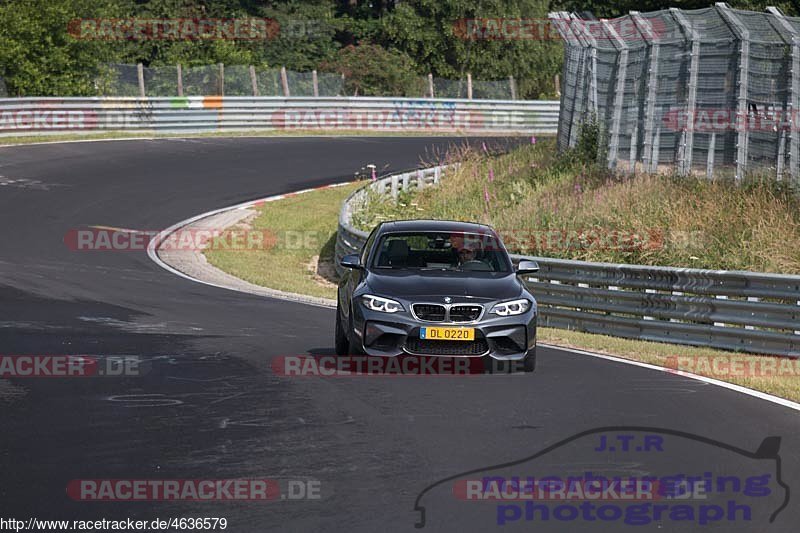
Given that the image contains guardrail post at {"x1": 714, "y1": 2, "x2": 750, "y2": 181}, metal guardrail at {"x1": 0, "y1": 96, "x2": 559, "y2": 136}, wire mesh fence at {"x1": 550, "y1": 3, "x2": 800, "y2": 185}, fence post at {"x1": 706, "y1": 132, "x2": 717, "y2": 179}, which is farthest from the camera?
metal guardrail at {"x1": 0, "y1": 96, "x2": 559, "y2": 136}

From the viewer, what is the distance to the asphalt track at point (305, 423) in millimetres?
7305

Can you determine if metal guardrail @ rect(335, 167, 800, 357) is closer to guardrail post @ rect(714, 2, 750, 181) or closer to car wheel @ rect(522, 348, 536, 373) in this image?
car wheel @ rect(522, 348, 536, 373)

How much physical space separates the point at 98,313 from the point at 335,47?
51770 millimetres

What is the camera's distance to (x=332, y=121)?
161 feet

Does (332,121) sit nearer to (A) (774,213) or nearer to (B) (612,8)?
(B) (612,8)

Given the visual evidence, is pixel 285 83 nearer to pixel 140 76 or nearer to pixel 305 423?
pixel 140 76

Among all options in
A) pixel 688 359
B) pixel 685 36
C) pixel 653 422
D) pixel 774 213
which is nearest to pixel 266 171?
pixel 685 36

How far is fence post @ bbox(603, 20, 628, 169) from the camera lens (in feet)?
85.3

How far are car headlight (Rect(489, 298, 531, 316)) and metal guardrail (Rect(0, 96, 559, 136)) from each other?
98.7 feet

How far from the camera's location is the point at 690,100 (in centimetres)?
2359

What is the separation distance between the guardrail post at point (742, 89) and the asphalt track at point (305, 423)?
8297 millimetres

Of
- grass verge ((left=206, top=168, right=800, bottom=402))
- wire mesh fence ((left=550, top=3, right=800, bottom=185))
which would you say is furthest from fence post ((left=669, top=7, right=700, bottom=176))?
grass verge ((left=206, top=168, right=800, bottom=402))

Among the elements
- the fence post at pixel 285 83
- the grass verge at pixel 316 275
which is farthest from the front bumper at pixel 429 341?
the fence post at pixel 285 83

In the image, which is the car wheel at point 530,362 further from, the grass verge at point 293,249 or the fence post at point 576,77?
the fence post at point 576,77
